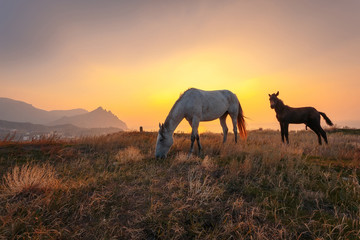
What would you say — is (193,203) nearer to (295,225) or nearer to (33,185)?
(295,225)

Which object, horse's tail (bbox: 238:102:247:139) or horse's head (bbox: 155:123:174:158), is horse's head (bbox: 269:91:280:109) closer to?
horse's tail (bbox: 238:102:247:139)

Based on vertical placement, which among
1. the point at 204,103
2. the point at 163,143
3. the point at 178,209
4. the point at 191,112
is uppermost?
the point at 204,103

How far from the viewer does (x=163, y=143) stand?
21.5 feet

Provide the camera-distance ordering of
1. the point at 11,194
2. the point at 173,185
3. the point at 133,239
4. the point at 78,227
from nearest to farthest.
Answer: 1. the point at 133,239
2. the point at 78,227
3. the point at 11,194
4. the point at 173,185

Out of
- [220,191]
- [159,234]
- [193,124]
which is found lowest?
[159,234]

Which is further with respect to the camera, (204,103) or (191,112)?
(204,103)

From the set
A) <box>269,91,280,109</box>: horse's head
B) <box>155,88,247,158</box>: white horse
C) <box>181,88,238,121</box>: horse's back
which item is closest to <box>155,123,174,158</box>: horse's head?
<box>155,88,247,158</box>: white horse

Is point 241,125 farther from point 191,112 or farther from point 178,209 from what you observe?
point 178,209

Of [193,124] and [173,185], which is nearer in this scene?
[173,185]

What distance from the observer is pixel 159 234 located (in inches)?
84.1

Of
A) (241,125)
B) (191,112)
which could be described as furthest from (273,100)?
(191,112)

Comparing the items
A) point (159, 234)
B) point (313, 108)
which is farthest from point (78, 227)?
point (313, 108)

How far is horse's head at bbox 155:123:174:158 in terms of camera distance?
6469mm

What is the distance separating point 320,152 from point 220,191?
6304 mm
